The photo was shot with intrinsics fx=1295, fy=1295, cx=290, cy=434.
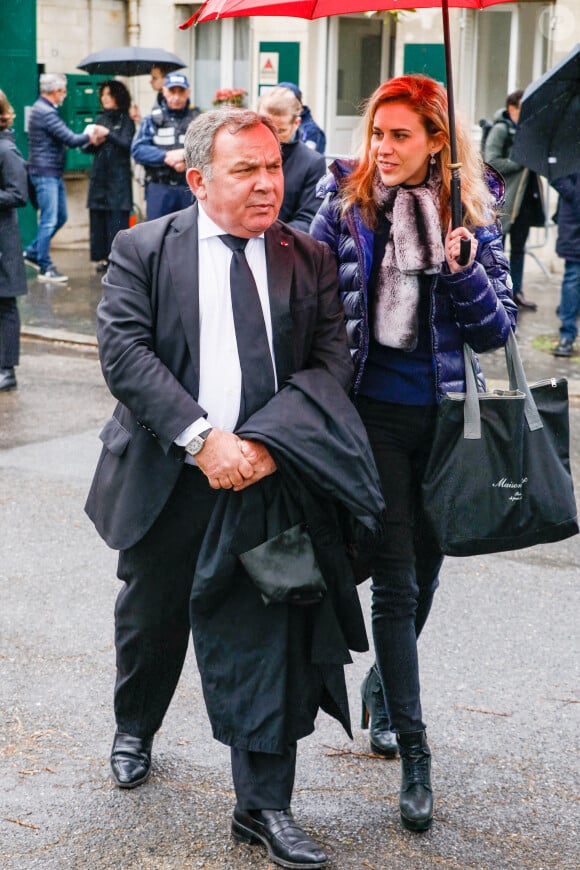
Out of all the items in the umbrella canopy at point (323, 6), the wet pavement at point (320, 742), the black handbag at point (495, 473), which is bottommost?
the wet pavement at point (320, 742)

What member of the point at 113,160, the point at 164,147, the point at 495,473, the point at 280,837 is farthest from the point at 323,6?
the point at 113,160

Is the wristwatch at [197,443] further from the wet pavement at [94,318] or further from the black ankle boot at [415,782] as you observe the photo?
the wet pavement at [94,318]

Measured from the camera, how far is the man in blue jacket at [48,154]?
44.4ft

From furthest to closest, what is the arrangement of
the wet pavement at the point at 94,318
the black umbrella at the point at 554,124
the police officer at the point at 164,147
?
the police officer at the point at 164,147 → the wet pavement at the point at 94,318 → the black umbrella at the point at 554,124

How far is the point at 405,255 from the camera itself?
3.51 metres

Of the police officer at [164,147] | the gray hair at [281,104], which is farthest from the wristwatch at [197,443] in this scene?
the police officer at [164,147]

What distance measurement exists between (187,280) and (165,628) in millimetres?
994

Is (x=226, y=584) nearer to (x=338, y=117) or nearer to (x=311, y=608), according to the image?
(x=311, y=608)

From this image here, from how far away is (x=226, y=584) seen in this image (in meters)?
3.35

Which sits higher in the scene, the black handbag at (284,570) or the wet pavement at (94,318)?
the black handbag at (284,570)

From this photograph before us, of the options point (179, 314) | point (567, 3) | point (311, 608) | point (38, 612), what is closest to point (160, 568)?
point (311, 608)

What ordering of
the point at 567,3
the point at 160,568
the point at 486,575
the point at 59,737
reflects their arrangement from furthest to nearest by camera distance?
1. the point at 567,3
2. the point at 486,575
3. the point at 59,737
4. the point at 160,568

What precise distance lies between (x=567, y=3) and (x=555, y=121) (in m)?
6.69

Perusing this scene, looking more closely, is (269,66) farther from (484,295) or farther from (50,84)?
(484,295)
